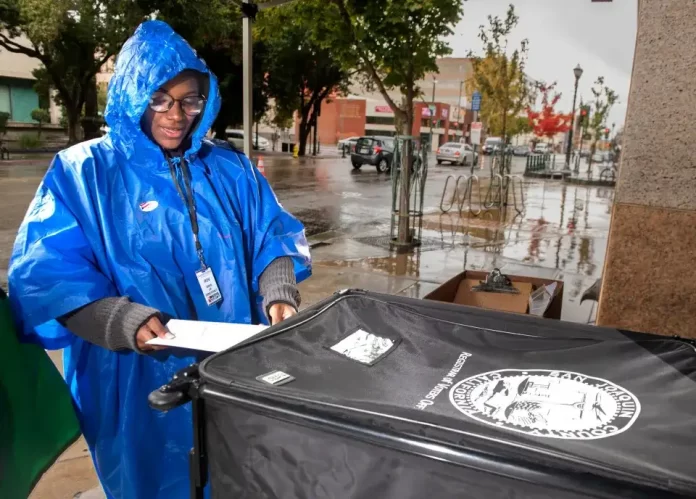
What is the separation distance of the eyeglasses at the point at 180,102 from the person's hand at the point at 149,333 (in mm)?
658

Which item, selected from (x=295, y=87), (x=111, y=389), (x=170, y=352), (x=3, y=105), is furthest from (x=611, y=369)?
(x=3, y=105)

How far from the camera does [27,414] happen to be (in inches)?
60.8

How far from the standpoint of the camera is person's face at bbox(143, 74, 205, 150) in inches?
68.4

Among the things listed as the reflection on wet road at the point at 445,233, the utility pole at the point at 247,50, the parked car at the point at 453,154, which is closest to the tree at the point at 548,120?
the parked car at the point at 453,154

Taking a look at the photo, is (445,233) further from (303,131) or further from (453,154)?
(303,131)

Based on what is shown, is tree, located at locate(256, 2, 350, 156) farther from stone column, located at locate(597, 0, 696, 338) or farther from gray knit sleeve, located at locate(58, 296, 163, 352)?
gray knit sleeve, located at locate(58, 296, 163, 352)

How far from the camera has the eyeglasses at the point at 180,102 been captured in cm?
173

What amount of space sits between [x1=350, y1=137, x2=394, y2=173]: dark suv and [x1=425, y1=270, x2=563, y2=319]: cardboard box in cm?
2031

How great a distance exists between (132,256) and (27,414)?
493 millimetres

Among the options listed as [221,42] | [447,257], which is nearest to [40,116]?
[221,42]

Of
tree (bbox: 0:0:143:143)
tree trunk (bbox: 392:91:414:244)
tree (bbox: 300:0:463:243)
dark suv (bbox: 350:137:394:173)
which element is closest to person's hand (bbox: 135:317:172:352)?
tree (bbox: 300:0:463:243)

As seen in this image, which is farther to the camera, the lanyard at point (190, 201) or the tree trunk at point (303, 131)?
the tree trunk at point (303, 131)

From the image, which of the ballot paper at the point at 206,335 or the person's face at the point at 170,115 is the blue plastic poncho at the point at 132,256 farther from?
the ballot paper at the point at 206,335

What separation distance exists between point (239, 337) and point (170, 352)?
44 cm
